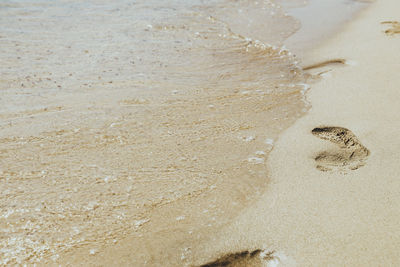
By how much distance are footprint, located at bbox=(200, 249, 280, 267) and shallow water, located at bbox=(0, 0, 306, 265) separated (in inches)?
6.1

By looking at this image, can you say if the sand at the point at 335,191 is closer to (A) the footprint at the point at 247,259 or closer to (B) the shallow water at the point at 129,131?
(A) the footprint at the point at 247,259

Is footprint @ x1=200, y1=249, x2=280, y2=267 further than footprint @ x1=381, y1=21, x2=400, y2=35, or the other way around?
footprint @ x1=381, y1=21, x2=400, y2=35

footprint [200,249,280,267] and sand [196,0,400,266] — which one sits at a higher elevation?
sand [196,0,400,266]

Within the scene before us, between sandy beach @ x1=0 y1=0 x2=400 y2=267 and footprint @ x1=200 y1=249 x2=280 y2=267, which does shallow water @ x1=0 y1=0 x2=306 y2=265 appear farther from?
footprint @ x1=200 y1=249 x2=280 y2=267

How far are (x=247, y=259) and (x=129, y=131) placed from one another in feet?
4.05

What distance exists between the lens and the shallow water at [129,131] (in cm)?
167

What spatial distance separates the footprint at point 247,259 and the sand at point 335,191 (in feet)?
0.08

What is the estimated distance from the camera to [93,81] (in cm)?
298

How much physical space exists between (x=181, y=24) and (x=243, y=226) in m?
3.44

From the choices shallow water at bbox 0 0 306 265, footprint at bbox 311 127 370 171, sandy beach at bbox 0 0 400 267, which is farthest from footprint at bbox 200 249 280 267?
footprint at bbox 311 127 370 171

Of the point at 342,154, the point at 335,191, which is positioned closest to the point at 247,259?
the point at 335,191

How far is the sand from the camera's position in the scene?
156 cm

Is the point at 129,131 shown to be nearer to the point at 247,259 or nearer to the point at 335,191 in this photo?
the point at 247,259

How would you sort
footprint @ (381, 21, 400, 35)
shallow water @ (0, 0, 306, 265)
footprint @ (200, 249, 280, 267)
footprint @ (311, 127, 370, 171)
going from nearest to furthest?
footprint @ (200, 249, 280, 267)
shallow water @ (0, 0, 306, 265)
footprint @ (311, 127, 370, 171)
footprint @ (381, 21, 400, 35)
